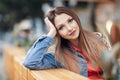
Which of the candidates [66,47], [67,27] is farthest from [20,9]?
[67,27]

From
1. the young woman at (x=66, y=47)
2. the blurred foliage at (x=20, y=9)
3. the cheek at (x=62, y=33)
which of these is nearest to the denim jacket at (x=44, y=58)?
the young woman at (x=66, y=47)

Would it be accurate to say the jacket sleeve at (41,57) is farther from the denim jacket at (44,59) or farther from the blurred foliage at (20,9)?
the blurred foliage at (20,9)

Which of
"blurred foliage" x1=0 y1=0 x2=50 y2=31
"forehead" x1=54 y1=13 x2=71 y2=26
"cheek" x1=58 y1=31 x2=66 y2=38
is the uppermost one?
"forehead" x1=54 y1=13 x2=71 y2=26

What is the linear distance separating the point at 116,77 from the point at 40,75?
1451mm

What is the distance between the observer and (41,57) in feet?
14.8

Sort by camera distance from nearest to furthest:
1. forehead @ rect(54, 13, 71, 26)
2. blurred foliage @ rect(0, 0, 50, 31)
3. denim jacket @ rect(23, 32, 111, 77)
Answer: denim jacket @ rect(23, 32, 111, 77) → forehead @ rect(54, 13, 71, 26) → blurred foliage @ rect(0, 0, 50, 31)

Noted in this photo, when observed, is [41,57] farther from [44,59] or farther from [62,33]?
[62,33]

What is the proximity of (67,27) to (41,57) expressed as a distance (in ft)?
1.40

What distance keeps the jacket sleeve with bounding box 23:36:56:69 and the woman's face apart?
0.16 metres

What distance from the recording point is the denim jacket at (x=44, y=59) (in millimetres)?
4527

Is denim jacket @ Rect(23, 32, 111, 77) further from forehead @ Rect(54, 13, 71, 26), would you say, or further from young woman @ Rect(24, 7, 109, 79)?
forehead @ Rect(54, 13, 71, 26)

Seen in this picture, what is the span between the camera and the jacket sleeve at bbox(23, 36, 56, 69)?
4531 mm

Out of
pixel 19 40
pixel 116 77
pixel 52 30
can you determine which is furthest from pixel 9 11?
pixel 116 77

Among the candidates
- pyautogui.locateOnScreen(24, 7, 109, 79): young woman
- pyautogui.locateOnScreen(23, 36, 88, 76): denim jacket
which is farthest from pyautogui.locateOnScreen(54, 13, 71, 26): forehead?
pyautogui.locateOnScreen(23, 36, 88, 76): denim jacket
